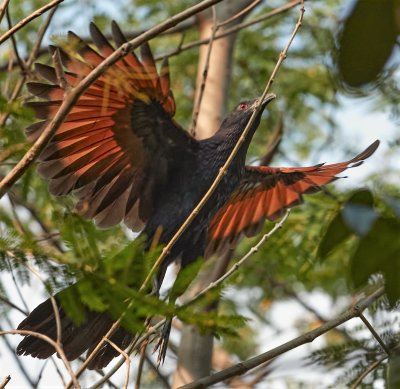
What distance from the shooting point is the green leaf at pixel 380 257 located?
3.09ft

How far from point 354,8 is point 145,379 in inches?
238

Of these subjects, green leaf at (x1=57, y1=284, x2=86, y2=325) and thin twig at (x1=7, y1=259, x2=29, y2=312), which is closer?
green leaf at (x1=57, y1=284, x2=86, y2=325)

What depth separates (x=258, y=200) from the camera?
4664 millimetres

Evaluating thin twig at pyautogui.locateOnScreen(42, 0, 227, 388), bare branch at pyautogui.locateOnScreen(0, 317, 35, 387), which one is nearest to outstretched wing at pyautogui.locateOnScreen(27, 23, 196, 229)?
bare branch at pyautogui.locateOnScreen(0, 317, 35, 387)

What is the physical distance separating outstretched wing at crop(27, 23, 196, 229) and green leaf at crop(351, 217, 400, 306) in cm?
241

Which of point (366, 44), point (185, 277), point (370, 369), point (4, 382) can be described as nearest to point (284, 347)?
point (370, 369)

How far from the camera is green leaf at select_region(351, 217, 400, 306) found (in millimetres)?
943

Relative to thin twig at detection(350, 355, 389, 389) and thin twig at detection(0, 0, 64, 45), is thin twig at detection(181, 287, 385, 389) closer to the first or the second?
thin twig at detection(350, 355, 389, 389)

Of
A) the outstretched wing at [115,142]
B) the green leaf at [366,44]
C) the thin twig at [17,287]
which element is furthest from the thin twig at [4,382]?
the green leaf at [366,44]

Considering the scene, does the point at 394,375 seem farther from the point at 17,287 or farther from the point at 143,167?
the point at 143,167

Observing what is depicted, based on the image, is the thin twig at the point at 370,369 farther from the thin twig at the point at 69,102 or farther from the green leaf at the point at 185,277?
the thin twig at the point at 69,102

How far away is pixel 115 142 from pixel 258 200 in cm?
111

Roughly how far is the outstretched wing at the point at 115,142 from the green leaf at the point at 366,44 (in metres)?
2.51

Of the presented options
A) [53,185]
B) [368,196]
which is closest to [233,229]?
[53,185]
